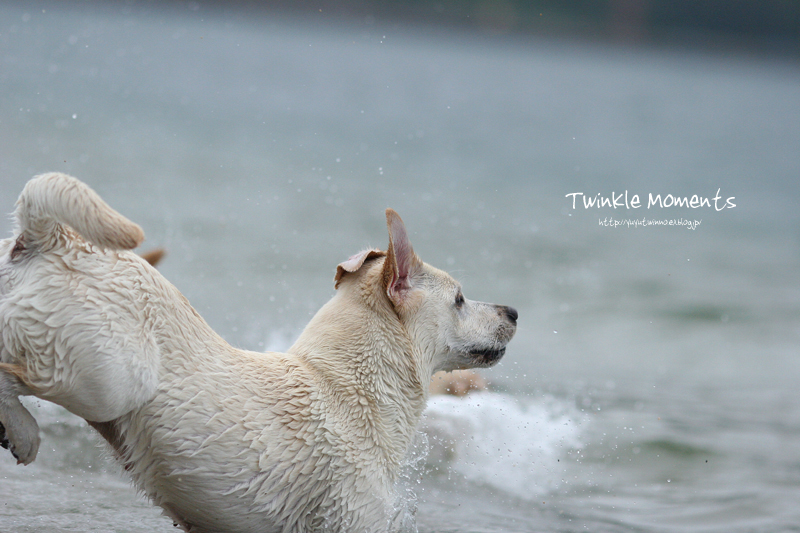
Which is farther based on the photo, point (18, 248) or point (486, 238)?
point (486, 238)

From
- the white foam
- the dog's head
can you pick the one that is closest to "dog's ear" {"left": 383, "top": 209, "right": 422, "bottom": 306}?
the dog's head

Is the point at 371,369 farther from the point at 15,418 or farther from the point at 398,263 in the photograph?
the point at 15,418

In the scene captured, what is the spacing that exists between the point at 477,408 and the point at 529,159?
937 inches

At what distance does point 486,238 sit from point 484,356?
1292cm

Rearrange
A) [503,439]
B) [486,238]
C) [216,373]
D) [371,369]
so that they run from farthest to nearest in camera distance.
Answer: [486,238], [503,439], [371,369], [216,373]

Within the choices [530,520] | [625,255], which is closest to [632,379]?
[530,520]

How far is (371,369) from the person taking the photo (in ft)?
13.0

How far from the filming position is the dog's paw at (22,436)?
10.2ft

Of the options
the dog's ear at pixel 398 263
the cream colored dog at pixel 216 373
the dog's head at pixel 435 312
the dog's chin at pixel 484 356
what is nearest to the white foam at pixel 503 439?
the dog's chin at pixel 484 356

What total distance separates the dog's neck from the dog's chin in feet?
1.31

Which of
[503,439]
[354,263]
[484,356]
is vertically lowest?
[503,439]

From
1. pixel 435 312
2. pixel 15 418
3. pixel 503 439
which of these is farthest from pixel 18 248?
pixel 503 439

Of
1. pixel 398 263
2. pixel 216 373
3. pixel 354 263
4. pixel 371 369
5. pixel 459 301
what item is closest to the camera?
pixel 216 373

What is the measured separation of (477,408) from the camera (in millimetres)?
7238
